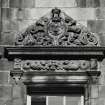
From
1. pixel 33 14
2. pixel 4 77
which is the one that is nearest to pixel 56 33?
pixel 33 14

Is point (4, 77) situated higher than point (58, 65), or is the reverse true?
point (58, 65)

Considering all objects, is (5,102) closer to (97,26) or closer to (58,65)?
(58,65)

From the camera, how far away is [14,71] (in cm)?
1209

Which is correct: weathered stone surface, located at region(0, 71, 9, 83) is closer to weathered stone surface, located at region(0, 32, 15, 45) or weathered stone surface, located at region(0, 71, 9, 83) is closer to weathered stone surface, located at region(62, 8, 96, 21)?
weathered stone surface, located at region(0, 32, 15, 45)

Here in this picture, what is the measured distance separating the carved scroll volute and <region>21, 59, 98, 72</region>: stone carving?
0.34ft

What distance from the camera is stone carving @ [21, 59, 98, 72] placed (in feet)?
39.9

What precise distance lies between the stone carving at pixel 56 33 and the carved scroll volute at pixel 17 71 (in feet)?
1.59

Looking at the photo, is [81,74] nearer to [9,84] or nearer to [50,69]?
[50,69]

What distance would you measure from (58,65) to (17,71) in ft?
3.50

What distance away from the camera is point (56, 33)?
12422 mm

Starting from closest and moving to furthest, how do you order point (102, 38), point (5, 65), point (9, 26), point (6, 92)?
point (6, 92) → point (5, 65) → point (102, 38) → point (9, 26)

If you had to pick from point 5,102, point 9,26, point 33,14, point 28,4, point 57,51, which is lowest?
point 5,102

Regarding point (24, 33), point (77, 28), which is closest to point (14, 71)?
point (24, 33)

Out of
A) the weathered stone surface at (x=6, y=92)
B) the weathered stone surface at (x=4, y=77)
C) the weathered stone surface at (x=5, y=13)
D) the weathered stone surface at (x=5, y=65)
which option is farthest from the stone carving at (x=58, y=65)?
the weathered stone surface at (x=5, y=13)
